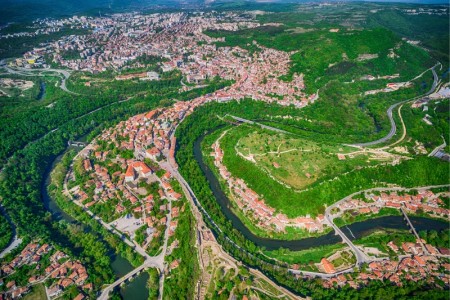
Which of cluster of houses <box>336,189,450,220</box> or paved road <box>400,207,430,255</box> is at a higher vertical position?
cluster of houses <box>336,189,450,220</box>

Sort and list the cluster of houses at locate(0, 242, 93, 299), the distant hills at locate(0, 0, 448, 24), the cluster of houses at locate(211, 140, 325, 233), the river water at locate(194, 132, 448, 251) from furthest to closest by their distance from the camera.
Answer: the distant hills at locate(0, 0, 448, 24), the cluster of houses at locate(211, 140, 325, 233), the river water at locate(194, 132, 448, 251), the cluster of houses at locate(0, 242, 93, 299)

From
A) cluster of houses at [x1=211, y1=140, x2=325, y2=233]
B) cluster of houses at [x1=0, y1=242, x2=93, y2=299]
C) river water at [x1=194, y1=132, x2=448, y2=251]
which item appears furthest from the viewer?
cluster of houses at [x1=211, y1=140, x2=325, y2=233]

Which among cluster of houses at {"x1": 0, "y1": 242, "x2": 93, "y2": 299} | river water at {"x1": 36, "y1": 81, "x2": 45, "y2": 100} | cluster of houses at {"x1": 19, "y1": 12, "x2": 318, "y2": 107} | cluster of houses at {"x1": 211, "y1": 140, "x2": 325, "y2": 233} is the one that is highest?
cluster of houses at {"x1": 19, "y1": 12, "x2": 318, "y2": 107}

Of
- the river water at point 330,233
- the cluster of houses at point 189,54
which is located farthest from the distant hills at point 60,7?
the river water at point 330,233

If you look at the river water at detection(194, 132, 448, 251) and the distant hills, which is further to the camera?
the distant hills

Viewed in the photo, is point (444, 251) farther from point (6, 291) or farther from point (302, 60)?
point (302, 60)

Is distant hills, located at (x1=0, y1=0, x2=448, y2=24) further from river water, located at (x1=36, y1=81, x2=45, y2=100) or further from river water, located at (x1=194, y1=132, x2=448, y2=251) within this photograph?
river water, located at (x1=194, y1=132, x2=448, y2=251)

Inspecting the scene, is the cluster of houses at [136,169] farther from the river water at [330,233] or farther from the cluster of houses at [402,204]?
the cluster of houses at [402,204]

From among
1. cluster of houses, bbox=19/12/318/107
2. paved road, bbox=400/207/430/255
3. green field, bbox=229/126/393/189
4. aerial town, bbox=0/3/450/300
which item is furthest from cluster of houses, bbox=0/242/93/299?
cluster of houses, bbox=19/12/318/107

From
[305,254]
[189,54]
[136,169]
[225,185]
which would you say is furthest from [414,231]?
[189,54]

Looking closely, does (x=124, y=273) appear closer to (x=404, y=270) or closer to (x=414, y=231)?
(x=404, y=270)
